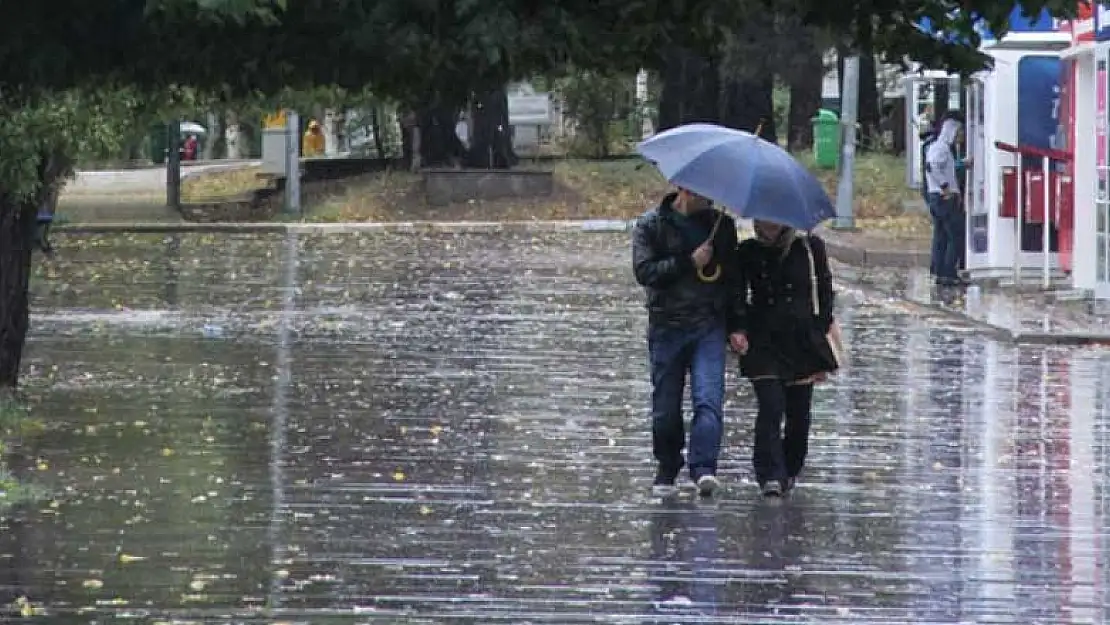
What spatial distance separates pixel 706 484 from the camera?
10109 millimetres

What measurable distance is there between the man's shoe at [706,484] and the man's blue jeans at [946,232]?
1322 centimetres

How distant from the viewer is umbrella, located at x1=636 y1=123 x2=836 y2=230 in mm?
9790

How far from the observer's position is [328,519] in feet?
31.1

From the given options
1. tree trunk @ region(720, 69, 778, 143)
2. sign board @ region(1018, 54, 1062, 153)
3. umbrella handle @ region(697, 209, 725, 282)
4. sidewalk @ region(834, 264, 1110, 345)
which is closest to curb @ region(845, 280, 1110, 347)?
sidewalk @ region(834, 264, 1110, 345)

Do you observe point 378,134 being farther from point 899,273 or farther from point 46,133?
point 46,133

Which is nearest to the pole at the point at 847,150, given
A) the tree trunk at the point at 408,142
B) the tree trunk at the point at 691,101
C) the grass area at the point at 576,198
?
the grass area at the point at 576,198

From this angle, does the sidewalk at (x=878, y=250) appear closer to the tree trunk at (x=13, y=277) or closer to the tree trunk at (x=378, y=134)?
the tree trunk at (x=13, y=277)

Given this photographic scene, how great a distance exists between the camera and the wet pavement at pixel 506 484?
796 centimetres

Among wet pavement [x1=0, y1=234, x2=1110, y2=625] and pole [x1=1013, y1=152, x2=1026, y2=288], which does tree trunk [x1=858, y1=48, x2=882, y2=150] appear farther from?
wet pavement [x1=0, y1=234, x2=1110, y2=625]

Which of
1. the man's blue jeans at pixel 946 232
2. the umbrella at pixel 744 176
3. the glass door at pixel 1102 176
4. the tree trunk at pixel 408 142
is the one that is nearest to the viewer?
the umbrella at pixel 744 176

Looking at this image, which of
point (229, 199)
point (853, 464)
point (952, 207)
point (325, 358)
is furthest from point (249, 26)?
point (229, 199)

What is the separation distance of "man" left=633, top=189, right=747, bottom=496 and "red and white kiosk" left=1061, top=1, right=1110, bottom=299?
37.0 feet

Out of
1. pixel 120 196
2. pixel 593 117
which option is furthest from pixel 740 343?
pixel 120 196

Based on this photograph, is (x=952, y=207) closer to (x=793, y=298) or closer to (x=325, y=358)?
(x=325, y=358)
